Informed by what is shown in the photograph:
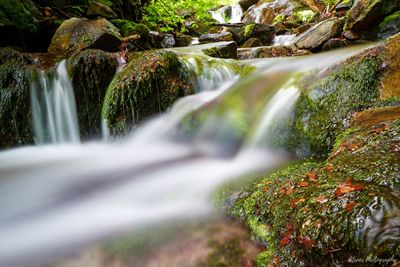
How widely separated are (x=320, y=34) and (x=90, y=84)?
6688 mm

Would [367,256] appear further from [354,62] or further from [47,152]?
[47,152]

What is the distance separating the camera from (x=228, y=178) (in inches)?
149

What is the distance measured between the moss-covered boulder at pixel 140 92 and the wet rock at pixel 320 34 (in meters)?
4.88

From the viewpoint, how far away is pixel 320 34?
8.98 m

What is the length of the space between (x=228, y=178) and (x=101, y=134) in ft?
A: 11.4

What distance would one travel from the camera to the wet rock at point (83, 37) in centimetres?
761

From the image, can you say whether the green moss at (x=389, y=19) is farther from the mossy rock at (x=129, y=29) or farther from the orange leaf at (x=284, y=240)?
the orange leaf at (x=284, y=240)

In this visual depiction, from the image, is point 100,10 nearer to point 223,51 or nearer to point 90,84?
point 223,51

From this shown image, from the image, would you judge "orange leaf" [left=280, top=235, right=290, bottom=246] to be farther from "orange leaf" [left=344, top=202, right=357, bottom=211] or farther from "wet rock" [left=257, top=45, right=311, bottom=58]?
"wet rock" [left=257, top=45, right=311, bottom=58]

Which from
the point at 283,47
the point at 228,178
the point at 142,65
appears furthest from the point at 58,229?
the point at 283,47

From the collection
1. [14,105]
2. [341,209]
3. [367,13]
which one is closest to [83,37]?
[14,105]

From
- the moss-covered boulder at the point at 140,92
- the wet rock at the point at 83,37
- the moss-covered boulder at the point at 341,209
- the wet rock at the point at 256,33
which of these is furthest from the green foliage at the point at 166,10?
the moss-covered boulder at the point at 341,209

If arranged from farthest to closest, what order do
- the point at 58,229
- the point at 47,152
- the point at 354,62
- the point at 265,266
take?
the point at 47,152 < the point at 354,62 < the point at 58,229 < the point at 265,266

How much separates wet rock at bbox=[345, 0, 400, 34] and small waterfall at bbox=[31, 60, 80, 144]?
747 centimetres
